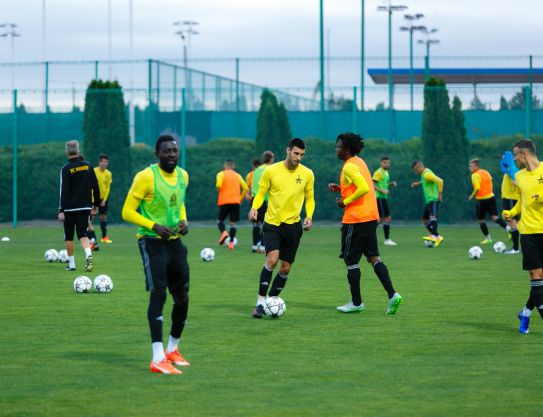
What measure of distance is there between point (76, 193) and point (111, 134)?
60.4 feet

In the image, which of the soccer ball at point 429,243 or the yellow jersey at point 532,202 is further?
the soccer ball at point 429,243

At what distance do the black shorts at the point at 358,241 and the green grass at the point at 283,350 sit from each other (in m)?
0.78

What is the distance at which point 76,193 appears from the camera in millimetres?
19359

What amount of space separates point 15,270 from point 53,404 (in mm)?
12657

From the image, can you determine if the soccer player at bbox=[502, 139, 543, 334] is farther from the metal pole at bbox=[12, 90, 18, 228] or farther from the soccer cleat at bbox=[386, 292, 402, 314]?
the metal pole at bbox=[12, 90, 18, 228]

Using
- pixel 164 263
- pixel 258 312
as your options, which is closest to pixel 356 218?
pixel 258 312

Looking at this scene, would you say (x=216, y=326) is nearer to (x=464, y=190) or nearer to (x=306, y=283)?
(x=306, y=283)

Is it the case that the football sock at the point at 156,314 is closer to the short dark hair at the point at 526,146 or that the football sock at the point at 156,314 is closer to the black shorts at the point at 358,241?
the short dark hair at the point at 526,146

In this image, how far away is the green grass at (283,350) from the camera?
829 centimetres

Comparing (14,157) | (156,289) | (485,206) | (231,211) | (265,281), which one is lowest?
(265,281)

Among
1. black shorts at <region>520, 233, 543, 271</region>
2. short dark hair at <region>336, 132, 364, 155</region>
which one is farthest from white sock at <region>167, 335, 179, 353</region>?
short dark hair at <region>336, 132, 364, 155</region>

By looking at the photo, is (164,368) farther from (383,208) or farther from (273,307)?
(383,208)

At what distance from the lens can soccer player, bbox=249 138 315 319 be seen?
44.0 feet

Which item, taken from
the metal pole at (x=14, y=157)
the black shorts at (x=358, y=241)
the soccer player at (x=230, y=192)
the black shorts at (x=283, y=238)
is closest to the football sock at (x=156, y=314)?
the black shorts at (x=283, y=238)
